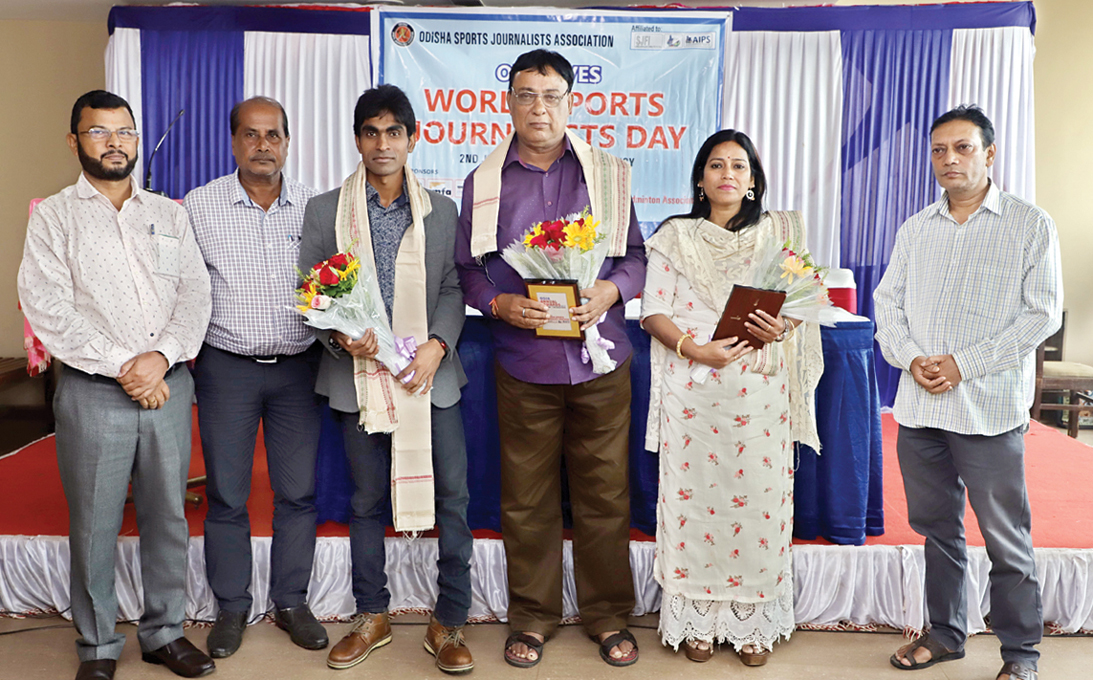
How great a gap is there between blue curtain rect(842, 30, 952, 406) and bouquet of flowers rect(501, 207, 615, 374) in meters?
4.40

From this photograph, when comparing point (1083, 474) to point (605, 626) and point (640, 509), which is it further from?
point (605, 626)

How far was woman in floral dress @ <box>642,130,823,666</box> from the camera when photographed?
100 inches

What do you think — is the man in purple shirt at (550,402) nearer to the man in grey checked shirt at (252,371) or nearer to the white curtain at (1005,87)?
the man in grey checked shirt at (252,371)

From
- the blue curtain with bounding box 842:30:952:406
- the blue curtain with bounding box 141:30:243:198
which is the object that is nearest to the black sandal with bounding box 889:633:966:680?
the blue curtain with bounding box 842:30:952:406

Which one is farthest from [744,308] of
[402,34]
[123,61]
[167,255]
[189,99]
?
[123,61]

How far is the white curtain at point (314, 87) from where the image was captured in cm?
617

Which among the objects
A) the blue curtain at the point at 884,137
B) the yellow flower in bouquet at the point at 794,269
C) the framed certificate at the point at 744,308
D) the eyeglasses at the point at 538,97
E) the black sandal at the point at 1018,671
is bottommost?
the black sandal at the point at 1018,671

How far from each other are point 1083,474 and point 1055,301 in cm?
199

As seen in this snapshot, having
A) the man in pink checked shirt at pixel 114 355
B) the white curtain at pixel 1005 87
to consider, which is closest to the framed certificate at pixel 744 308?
the man in pink checked shirt at pixel 114 355

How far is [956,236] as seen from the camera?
8.05ft

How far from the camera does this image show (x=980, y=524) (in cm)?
250

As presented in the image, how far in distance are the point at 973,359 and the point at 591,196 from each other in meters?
1.26

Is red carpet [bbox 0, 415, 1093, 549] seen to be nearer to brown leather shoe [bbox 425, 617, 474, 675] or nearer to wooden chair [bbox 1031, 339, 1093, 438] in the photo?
brown leather shoe [bbox 425, 617, 474, 675]

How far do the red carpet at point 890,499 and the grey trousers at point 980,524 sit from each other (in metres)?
0.38
